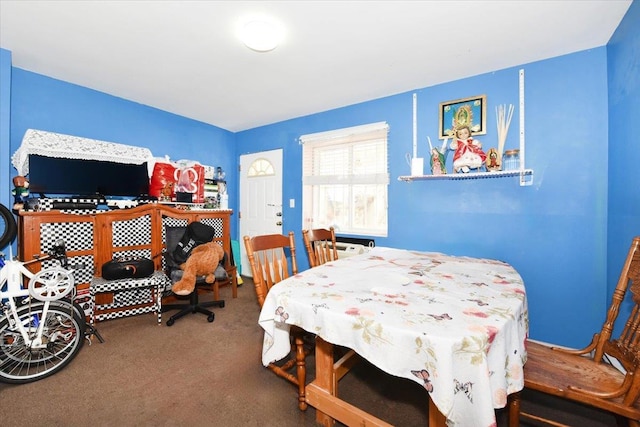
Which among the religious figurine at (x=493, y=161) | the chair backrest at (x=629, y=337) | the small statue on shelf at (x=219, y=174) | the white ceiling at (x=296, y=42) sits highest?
Result: the white ceiling at (x=296, y=42)

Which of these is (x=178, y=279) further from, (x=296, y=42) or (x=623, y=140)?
(x=623, y=140)

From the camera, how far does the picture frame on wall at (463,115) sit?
2.57m

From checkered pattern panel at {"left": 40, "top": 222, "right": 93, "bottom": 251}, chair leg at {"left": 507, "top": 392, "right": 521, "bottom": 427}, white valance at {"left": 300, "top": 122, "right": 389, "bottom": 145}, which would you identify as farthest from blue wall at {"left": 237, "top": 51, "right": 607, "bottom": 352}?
checkered pattern panel at {"left": 40, "top": 222, "right": 93, "bottom": 251}

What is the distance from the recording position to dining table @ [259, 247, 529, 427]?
815 mm

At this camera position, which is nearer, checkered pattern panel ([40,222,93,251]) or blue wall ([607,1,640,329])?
blue wall ([607,1,640,329])

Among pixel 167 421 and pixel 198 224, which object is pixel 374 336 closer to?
pixel 167 421

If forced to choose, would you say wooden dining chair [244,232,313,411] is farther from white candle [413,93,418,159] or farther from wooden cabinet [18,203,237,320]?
wooden cabinet [18,203,237,320]

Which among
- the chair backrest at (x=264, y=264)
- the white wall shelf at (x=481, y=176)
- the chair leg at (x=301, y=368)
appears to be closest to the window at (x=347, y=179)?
the white wall shelf at (x=481, y=176)

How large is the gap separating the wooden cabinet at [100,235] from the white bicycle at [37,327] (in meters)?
0.52

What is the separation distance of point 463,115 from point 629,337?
2.10 m

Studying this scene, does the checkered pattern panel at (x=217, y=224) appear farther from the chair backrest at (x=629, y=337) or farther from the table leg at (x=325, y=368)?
the chair backrest at (x=629, y=337)

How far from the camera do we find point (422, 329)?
89 cm

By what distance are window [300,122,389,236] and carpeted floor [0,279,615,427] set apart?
183 centimetres

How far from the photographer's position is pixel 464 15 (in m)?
1.83
